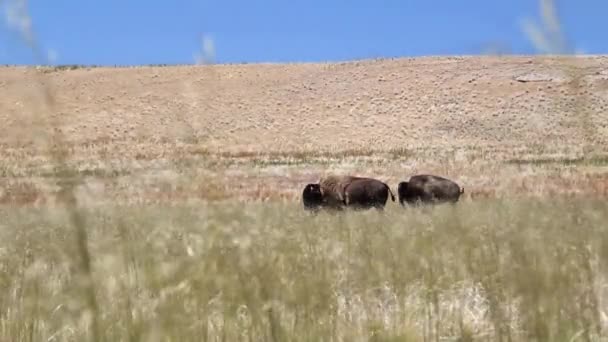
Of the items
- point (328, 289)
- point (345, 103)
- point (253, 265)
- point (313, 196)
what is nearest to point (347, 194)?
point (313, 196)

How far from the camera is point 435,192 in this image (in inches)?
813

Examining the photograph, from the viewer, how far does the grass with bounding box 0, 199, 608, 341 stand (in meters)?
3.39

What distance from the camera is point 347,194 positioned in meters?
19.8

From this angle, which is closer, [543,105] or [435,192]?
[435,192]

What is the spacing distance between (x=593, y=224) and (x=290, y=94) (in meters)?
69.0

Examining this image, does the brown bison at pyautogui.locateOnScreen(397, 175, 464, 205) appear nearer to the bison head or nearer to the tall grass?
the bison head

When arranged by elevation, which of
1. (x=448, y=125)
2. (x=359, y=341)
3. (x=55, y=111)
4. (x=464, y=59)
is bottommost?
(x=359, y=341)

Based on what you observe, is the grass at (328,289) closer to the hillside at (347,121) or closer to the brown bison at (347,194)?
the brown bison at (347,194)

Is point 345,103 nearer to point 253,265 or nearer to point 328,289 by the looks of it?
point 328,289

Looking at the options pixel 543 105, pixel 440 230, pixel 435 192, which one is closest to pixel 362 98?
pixel 543 105

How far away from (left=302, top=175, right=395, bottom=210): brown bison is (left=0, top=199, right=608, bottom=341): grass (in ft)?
42.7

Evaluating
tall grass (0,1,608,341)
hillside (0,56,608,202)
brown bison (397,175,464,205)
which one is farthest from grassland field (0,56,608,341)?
hillside (0,56,608,202)

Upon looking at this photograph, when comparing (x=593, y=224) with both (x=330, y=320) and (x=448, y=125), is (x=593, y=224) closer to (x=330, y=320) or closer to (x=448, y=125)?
(x=330, y=320)

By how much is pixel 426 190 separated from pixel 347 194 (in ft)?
6.42
